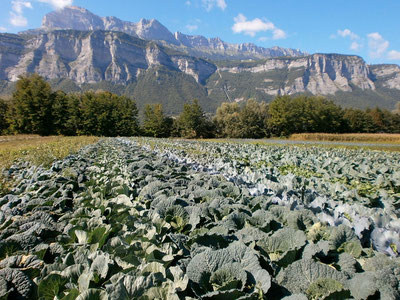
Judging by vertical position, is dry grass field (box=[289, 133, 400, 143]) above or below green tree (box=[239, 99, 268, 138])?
below

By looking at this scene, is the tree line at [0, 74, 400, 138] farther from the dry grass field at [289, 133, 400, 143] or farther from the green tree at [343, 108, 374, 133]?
the dry grass field at [289, 133, 400, 143]

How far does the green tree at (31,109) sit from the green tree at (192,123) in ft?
89.6

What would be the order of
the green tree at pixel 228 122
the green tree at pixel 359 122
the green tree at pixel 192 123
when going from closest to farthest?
the green tree at pixel 228 122 → the green tree at pixel 192 123 → the green tree at pixel 359 122

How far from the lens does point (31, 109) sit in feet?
154

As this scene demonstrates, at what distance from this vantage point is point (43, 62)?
187 metres

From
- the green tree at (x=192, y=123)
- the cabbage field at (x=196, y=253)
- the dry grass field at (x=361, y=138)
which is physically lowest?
the dry grass field at (x=361, y=138)

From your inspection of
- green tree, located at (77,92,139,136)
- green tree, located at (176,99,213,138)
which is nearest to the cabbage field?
green tree, located at (77,92,139,136)

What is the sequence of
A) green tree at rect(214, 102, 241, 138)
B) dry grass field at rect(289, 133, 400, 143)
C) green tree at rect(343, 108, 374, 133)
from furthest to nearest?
green tree at rect(343, 108, 374, 133) → green tree at rect(214, 102, 241, 138) → dry grass field at rect(289, 133, 400, 143)

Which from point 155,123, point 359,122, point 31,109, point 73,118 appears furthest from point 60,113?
point 359,122

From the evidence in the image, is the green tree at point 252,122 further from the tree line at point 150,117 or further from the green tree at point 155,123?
the green tree at point 155,123

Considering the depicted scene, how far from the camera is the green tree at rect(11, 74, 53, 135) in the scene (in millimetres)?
46594

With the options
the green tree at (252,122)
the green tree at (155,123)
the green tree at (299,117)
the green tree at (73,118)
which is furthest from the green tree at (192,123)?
the green tree at (73,118)

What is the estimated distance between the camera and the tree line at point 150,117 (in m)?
48.0

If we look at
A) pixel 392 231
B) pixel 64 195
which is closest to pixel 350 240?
pixel 392 231
